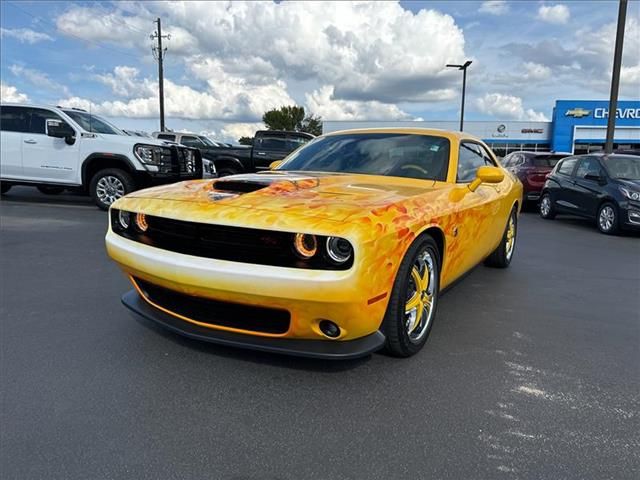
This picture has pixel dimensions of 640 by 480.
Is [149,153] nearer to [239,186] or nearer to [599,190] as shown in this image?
[239,186]

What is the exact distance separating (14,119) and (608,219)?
1090 centimetres

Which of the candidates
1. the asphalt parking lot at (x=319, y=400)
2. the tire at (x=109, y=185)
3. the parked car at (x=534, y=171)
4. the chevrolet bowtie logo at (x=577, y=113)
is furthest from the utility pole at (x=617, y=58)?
the chevrolet bowtie logo at (x=577, y=113)

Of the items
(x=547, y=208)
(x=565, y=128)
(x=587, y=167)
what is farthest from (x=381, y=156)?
(x=565, y=128)

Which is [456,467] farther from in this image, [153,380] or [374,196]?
[153,380]

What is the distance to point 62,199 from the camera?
10.6m

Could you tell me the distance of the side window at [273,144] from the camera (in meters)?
14.0

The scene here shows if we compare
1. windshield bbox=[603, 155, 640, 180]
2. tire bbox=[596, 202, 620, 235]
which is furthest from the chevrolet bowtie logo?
tire bbox=[596, 202, 620, 235]

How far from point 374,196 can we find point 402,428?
1.22 m

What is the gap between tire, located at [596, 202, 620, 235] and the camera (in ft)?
28.0

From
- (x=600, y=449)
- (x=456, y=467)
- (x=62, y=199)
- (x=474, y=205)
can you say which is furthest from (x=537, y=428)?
(x=62, y=199)

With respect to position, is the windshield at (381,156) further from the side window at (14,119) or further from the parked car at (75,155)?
the side window at (14,119)

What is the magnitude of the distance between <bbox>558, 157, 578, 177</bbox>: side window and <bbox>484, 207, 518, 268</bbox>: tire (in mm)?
5541

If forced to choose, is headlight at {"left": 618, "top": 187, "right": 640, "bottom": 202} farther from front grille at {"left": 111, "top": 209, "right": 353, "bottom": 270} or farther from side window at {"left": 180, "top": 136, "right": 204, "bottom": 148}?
side window at {"left": 180, "top": 136, "right": 204, "bottom": 148}

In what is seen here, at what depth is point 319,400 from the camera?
2490mm
